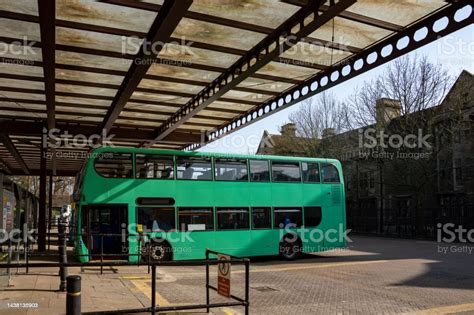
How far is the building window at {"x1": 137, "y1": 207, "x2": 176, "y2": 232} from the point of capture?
15.1 m

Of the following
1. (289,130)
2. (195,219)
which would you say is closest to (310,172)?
(195,219)

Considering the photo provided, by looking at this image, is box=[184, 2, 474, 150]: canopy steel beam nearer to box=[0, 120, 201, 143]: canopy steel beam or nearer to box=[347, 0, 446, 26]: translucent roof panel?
box=[347, 0, 446, 26]: translucent roof panel

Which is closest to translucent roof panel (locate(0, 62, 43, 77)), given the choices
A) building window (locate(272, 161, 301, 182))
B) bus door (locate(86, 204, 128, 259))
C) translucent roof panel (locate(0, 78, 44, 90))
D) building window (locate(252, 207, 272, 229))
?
translucent roof panel (locate(0, 78, 44, 90))

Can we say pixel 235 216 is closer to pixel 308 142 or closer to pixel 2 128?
pixel 2 128

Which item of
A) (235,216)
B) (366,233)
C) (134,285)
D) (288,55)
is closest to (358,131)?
(366,233)

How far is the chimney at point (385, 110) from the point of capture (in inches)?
1328

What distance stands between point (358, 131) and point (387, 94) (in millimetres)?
3728

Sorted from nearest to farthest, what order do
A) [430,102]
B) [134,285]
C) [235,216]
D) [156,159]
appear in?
[134,285] < [156,159] < [235,216] < [430,102]

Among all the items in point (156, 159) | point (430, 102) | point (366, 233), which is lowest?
point (366, 233)

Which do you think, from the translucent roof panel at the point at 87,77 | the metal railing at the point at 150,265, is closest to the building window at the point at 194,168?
the metal railing at the point at 150,265

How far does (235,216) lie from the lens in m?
16.4

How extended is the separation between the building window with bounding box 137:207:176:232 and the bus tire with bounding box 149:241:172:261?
49cm

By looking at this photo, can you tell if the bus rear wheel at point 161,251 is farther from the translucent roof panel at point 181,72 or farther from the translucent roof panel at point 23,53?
the translucent roof panel at point 23,53

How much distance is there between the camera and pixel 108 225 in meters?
15.1
